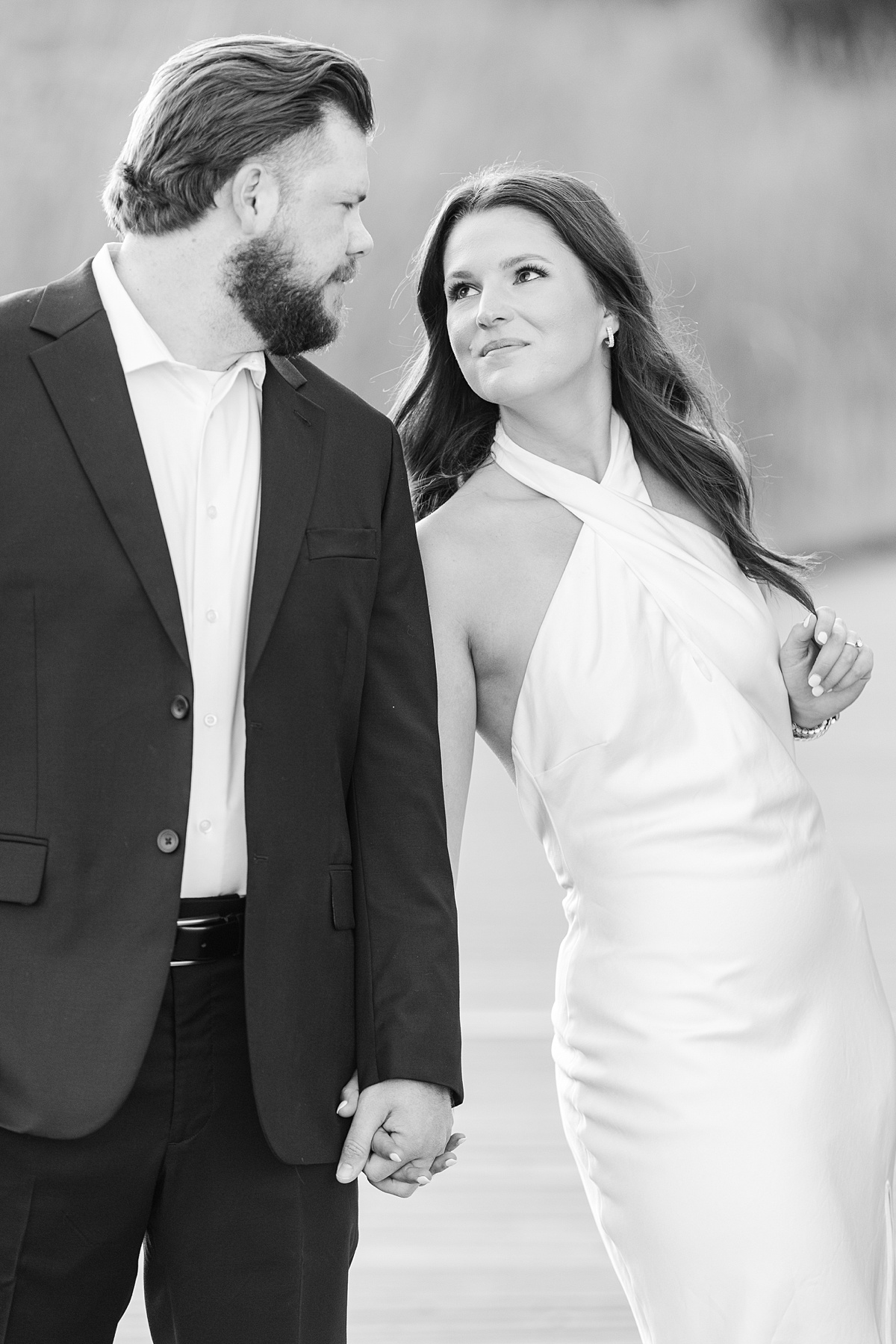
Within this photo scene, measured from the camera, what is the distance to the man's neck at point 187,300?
146cm

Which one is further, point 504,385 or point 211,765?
point 504,385

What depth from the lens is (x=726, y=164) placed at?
7539mm

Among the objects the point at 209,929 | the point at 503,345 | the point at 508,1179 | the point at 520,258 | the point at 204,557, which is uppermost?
the point at 520,258

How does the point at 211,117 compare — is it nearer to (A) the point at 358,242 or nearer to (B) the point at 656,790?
(A) the point at 358,242

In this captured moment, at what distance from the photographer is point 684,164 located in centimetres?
750

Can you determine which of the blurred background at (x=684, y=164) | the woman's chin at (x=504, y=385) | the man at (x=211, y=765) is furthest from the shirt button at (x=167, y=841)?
the blurred background at (x=684, y=164)

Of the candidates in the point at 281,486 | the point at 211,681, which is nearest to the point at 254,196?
the point at 281,486

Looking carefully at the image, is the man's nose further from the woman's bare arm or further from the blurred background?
the blurred background

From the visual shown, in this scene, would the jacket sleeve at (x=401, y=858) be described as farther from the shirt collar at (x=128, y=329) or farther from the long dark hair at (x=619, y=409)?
the long dark hair at (x=619, y=409)

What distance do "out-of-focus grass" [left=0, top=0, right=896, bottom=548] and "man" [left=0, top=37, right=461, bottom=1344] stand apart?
5.67 meters

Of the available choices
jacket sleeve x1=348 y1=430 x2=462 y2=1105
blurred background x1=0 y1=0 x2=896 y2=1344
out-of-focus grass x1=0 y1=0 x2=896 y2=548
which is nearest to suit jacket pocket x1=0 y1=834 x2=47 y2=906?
jacket sleeve x1=348 y1=430 x2=462 y2=1105

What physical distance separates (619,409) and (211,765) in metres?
0.94

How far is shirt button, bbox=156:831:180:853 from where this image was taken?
4.49 feet

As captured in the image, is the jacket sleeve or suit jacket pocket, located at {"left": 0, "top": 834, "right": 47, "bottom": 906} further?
the jacket sleeve
